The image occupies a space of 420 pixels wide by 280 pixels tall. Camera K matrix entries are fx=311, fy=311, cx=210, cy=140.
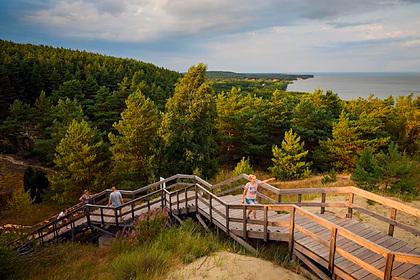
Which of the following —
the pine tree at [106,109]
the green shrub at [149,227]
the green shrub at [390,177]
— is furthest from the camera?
the pine tree at [106,109]

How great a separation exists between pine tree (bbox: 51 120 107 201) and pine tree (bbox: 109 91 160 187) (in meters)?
1.57

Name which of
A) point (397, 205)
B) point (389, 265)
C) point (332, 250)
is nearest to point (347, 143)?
point (397, 205)

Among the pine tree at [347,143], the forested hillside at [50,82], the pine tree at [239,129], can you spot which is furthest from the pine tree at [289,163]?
the forested hillside at [50,82]

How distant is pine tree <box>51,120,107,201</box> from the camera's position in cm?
2234

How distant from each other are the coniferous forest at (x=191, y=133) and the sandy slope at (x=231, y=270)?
9544 mm

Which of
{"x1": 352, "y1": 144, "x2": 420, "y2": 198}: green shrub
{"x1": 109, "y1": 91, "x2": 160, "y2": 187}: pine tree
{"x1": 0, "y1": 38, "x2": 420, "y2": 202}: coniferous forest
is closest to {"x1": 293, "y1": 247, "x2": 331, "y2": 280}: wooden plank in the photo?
{"x1": 352, "y1": 144, "x2": 420, "y2": 198}: green shrub

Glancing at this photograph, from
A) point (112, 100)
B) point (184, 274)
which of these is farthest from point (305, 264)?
point (112, 100)

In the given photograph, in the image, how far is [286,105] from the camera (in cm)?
3575

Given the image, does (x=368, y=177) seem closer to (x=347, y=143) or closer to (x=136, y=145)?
(x=136, y=145)

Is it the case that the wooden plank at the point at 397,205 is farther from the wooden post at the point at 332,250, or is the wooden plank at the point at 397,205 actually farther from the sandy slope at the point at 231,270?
the sandy slope at the point at 231,270

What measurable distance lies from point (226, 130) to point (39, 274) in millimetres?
26612

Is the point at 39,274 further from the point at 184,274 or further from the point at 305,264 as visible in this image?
the point at 305,264

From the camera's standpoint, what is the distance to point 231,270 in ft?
19.2

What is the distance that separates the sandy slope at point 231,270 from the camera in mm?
5642
